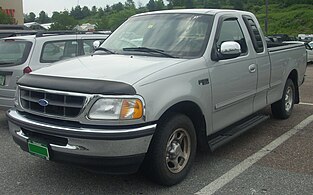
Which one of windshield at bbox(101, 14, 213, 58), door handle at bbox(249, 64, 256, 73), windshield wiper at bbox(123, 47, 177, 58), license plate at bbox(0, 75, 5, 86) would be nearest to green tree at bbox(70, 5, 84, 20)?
license plate at bbox(0, 75, 5, 86)

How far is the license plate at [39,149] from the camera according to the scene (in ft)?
12.0

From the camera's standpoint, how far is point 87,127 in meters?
3.43

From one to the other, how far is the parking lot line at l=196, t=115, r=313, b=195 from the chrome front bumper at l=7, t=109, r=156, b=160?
2.96 feet

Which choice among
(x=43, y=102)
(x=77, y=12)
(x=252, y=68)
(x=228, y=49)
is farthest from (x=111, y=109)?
(x=77, y=12)

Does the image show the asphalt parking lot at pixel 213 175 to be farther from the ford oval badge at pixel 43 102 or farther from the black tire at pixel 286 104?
the black tire at pixel 286 104

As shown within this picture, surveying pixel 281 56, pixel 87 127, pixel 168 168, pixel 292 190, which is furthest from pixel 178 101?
pixel 281 56

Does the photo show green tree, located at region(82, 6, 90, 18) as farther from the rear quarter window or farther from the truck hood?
the truck hood

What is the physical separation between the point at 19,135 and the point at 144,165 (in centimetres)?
135

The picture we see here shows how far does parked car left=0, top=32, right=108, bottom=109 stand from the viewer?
244 inches

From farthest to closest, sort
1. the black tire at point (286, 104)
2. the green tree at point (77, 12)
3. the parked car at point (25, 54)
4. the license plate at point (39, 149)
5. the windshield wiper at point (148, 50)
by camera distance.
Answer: the green tree at point (77, 12), the black tire at point (286, 104), the parked car at point (25, 54), the windshield wiper at point (148, 50), the license plate at point (39, 149)

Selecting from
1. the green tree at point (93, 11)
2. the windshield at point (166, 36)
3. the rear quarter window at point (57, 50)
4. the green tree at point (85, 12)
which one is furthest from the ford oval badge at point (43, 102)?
the green tree at point (85, 12)

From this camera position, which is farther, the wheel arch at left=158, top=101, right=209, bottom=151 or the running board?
the running board

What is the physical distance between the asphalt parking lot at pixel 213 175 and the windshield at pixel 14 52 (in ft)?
4.68

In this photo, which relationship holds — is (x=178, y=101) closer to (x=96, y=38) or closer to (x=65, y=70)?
(x=65, y=70)
